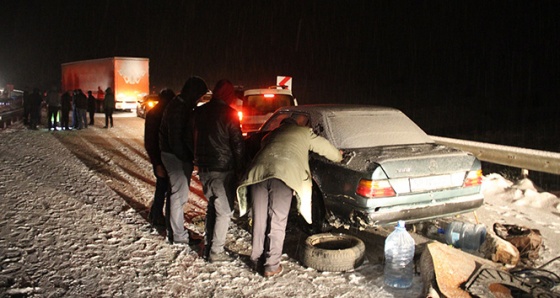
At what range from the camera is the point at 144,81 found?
29.2 meters

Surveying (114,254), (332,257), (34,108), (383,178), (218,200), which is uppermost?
(34,108)

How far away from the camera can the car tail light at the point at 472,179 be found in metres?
5.60

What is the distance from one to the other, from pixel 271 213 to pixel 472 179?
237 cm

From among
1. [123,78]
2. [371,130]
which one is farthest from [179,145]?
[123,78]

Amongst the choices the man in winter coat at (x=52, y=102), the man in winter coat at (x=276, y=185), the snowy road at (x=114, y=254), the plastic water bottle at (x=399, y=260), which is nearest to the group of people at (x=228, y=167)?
the man in winter coat at (x=276, y=185)

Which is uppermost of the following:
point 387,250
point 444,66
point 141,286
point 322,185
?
point 444,66

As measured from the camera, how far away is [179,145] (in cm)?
563

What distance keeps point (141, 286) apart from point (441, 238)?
3495 millimetres

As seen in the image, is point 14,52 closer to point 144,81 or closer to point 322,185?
point 144,81

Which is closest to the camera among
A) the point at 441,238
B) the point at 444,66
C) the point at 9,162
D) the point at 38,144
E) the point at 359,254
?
the point at 359,254

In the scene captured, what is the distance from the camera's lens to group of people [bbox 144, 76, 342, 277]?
4.78 m

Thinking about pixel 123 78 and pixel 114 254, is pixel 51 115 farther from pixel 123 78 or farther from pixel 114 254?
pixel 114 254

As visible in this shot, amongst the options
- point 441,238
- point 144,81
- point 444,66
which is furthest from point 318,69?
point 441,238

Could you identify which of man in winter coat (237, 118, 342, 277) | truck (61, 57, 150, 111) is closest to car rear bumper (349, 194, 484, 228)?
man in winter coat (237, 118, 342, 277)
